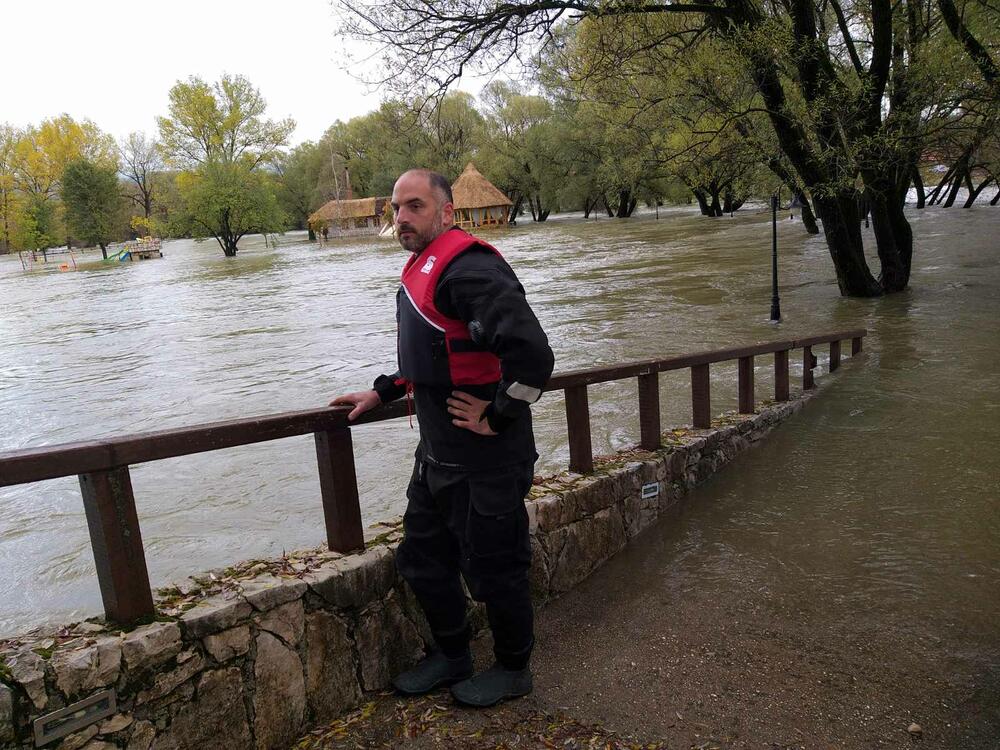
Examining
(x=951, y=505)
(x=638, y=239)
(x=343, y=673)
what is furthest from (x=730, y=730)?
(x=638, y=239)

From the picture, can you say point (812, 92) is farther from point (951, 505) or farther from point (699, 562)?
point (699, 562)

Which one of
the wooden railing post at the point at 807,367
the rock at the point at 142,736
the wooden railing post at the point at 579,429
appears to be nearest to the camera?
the rock at the point at 142,736

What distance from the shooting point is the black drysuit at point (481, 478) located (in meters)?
2.48

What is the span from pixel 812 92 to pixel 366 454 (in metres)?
9.85

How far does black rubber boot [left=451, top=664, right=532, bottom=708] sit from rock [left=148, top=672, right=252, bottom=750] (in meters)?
0.76

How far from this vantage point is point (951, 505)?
5.17 m

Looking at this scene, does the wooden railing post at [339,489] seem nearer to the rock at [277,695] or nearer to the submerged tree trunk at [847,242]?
the rock at [277,695]

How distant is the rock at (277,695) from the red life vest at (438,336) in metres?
1.06

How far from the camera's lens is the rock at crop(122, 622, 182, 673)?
241cm

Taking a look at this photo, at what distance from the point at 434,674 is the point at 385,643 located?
229 mm

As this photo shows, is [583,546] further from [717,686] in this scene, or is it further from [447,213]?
[447,213]

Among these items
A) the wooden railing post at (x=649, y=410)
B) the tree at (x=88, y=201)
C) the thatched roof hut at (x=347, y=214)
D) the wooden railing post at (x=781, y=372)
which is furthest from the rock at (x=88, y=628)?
the thatched roof hut at (x=347, y=214)

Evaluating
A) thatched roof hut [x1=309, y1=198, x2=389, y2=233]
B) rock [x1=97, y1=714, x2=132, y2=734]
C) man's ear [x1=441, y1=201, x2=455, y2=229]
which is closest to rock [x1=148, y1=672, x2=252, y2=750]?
rock [x1=97, y1=714, x2=132, y2=734]

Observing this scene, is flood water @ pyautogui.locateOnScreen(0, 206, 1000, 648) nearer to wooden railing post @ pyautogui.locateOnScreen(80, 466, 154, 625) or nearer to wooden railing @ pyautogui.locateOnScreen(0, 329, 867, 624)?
wooden railing @ pyautogui.locateOnScreen(0, 329, 867, 624)
